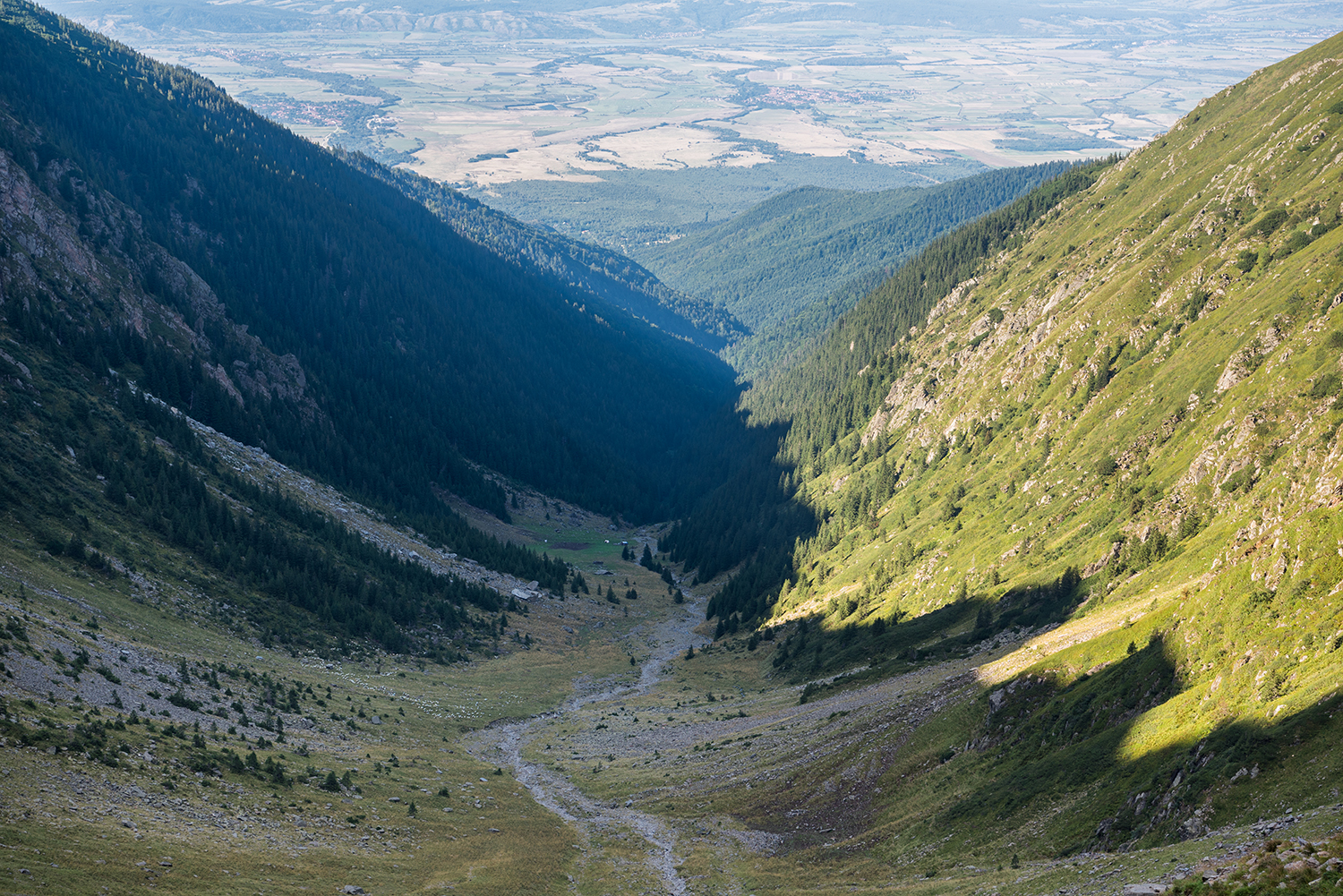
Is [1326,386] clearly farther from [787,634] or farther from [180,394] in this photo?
[180,394]

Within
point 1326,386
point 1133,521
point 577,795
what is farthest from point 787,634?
point 1326,386

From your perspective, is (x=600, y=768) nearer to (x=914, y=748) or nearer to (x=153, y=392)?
(x=914, y=748)

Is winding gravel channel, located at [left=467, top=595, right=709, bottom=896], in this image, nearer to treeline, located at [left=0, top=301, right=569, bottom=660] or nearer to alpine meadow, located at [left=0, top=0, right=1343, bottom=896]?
alpine meadow, located at [left=0, top=0, right=1343, bottom=896]

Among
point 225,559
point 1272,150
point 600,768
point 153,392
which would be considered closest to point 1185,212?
point 1272,150

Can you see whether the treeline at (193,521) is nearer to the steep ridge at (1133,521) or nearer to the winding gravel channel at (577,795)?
the winding gravel channel at (577,795)

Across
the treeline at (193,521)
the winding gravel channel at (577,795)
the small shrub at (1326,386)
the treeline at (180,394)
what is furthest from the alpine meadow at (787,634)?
the treeline at (180,394)

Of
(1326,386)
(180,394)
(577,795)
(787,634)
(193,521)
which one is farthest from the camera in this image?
(180,394)
